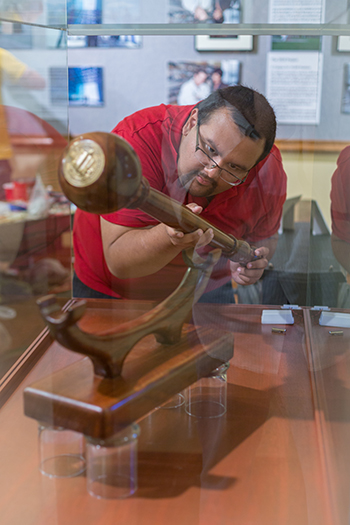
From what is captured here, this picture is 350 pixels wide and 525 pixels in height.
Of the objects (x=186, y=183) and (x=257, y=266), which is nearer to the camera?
(x=186, y=183)

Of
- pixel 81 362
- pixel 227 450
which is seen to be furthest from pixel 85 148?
pixel 227 450

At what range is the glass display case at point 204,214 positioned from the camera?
469 millimetres

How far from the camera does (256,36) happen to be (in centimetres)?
54

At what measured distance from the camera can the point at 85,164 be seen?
382mm

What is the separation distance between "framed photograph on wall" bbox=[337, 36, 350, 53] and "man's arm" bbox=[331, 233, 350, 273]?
0.20 meters

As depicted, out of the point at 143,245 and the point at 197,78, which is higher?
the point at 197,78

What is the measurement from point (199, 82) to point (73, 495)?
16.1 inches

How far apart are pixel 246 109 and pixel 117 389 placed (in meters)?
0.29

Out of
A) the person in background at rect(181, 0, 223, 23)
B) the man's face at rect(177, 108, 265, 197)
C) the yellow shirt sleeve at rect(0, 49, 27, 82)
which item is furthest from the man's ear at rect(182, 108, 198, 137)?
the yellow shirt sleeve at rect(0, 49, 27, 82)

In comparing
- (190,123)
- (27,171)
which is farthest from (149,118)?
(27,171)

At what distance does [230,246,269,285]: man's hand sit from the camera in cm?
61

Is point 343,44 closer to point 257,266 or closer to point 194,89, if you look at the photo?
point 194,89

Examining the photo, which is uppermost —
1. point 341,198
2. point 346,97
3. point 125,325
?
point 346,97

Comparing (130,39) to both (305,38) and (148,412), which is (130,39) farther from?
(148,412)
